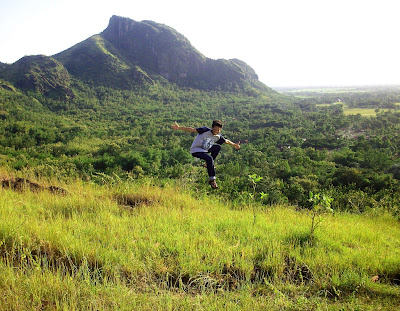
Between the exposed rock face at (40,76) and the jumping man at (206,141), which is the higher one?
the exposed rock face at (40,76)

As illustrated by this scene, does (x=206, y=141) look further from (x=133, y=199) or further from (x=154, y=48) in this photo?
(x=154, y=48)

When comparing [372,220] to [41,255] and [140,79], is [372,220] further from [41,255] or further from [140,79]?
[140,79]

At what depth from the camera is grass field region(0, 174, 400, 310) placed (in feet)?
6.88

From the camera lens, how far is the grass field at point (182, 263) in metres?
2.10

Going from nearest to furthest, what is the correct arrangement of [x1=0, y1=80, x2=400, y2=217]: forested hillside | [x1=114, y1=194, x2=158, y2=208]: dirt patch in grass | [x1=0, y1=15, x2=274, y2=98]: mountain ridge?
[x1=114, y1=194, x2=158, y2=208]: dirt patch in grass, [x1=0, y1=80, x2=400, y2=217]: forested hillside, [x1=0, y1=15, x2=274, y2=98]: mountain ridge

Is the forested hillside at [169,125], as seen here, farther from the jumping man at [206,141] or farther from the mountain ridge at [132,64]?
the jumping man at [206,141]

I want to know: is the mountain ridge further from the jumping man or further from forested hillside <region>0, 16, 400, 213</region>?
the jumping man

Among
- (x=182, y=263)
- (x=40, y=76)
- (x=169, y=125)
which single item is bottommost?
(x=182, y=263)

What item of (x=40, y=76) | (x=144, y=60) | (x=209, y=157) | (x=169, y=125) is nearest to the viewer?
(x=209, y=157)

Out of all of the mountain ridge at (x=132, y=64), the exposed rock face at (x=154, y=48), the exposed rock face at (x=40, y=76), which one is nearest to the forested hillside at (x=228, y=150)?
the exposed rock face at (x=40, y=76)

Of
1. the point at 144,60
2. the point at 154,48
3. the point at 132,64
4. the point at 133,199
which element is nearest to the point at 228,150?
the point at 133,199

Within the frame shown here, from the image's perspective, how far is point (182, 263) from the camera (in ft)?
8.77

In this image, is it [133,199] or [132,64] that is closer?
[133,199]

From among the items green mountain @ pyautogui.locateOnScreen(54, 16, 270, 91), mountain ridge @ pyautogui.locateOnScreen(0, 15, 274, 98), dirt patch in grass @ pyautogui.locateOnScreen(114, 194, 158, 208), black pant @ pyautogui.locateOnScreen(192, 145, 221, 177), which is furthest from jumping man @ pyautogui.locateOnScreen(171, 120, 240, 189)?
green mountain @ pyautogui.locateOnScreen(54, 16, 270, 91)
